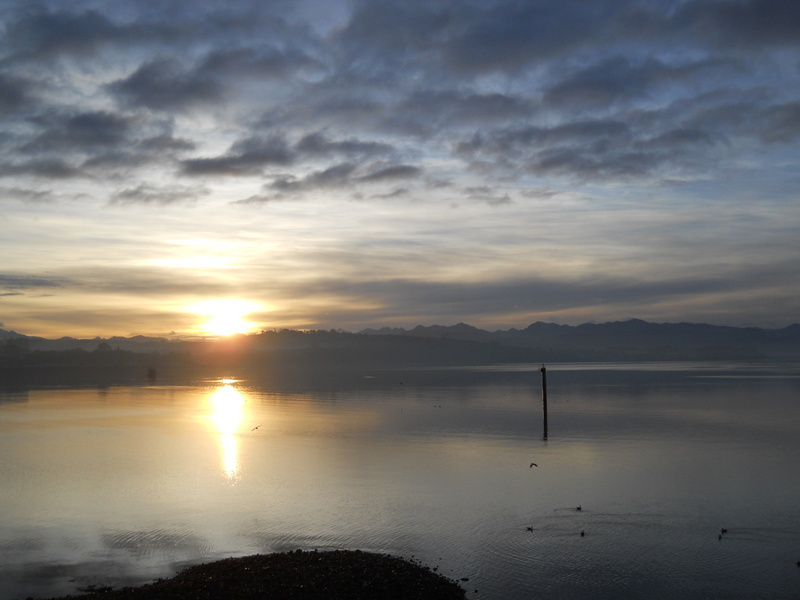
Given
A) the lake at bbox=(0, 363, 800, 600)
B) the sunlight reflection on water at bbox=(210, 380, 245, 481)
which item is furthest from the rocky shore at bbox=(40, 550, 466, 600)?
the sunlight reflection on water at bbox=(210, 380, 245, 481)

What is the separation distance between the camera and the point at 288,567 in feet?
54.4

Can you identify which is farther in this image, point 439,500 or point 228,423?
point 228,423

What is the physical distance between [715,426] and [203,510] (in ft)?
146

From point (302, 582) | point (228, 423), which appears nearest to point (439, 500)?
point (302, 582)

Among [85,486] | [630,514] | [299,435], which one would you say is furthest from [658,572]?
[299,435]

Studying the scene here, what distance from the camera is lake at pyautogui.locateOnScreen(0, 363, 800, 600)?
18.5m

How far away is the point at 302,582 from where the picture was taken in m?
15.3

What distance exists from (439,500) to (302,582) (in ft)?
41.7

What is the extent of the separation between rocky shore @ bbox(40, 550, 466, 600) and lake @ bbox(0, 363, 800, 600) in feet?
5.21

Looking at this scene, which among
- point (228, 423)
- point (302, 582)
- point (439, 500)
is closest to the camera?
point (302, 582)

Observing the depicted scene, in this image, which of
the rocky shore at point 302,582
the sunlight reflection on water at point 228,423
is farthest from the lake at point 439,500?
the rocky shore at point 302,582

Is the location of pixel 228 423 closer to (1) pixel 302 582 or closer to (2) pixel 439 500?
(2) pixel 439 500

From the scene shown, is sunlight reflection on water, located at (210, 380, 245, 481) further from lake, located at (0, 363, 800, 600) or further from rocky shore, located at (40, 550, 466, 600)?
rocky shore, located at (40, 550, 466, 600)

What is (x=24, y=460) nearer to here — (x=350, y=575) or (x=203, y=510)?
(x=203, y=510)
